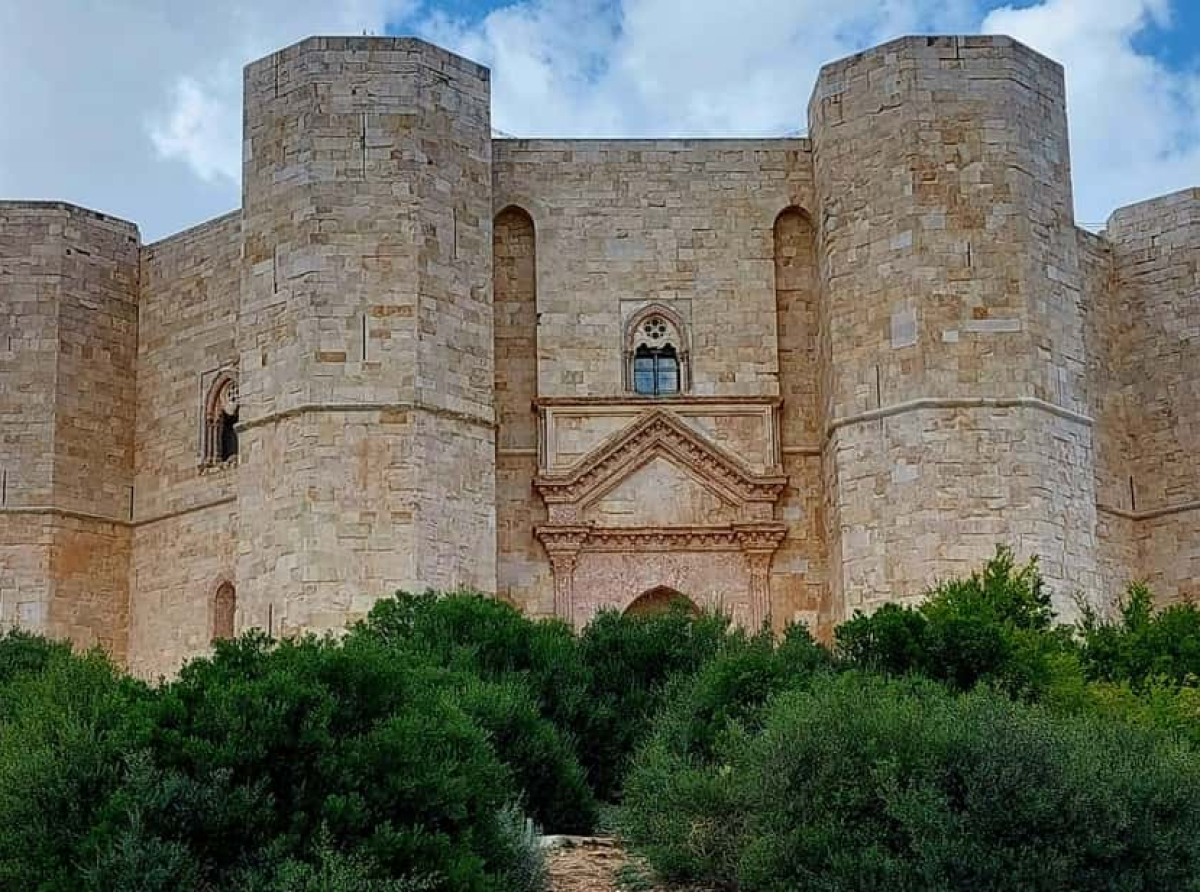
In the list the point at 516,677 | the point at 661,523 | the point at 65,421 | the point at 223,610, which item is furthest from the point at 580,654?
the point at 65,421

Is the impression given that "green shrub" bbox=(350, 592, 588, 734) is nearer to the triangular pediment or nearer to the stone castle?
the stone castle

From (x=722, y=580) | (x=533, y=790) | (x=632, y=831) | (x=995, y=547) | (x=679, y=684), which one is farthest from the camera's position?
(x=722, y=580)

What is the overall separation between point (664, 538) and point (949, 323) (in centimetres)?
384

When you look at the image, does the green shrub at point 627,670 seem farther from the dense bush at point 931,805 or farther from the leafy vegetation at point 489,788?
the dense bush at point 931,805

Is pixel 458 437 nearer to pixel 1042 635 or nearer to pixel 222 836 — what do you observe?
pixel 1042 635

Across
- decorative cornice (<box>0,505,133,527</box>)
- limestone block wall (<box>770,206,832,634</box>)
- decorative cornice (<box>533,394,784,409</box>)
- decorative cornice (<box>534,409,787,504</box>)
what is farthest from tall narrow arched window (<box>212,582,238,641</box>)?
limestone block wall (<box>770,206,832,634</box>)

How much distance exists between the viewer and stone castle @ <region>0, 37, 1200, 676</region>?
2050cm

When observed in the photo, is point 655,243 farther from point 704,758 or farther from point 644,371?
point 704,758

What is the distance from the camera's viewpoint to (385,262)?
20.9m

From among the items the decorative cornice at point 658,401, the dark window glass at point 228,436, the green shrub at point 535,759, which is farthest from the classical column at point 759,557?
the green shrub at point 535,759

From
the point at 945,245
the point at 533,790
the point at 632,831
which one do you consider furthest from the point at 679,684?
the point at 945,245

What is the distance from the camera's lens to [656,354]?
73.8 ft

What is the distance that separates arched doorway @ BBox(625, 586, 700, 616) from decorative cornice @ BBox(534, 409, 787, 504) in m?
1.18

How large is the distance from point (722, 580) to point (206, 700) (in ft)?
36.1
